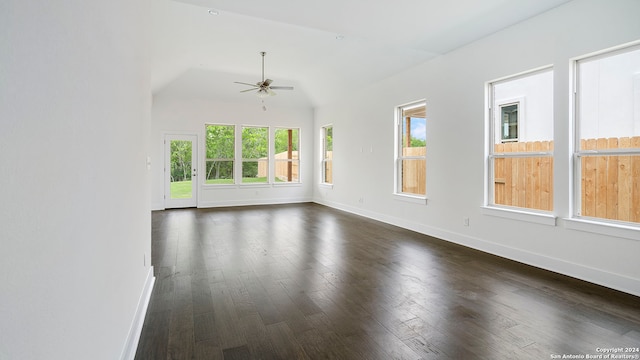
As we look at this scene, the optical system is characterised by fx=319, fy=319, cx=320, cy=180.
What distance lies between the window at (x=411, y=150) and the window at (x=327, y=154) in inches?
118

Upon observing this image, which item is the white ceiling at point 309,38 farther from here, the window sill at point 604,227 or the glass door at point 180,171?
the window sill at point 604,227

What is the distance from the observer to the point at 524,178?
13.1 ft

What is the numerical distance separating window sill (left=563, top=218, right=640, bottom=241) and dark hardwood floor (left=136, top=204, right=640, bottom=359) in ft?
1.75

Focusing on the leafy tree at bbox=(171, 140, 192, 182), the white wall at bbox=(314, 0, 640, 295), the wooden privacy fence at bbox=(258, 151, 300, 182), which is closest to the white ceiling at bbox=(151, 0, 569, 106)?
the white wall at bbox=(314, 0, 640, 295)

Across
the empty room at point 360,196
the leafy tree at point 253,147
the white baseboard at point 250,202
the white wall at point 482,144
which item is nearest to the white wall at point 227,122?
the white baseboard at point 250,202

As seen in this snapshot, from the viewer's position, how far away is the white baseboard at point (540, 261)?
2.96 metres

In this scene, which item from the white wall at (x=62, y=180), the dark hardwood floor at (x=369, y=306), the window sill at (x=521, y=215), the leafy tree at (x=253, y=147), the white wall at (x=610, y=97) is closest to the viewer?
the white wall at (x=62, y=180)

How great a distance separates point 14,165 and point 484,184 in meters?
4.65

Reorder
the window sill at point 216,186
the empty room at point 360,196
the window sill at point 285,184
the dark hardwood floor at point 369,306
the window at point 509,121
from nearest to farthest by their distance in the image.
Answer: the empty room at point 360,196
the dark hardwood floor at point 369,306
the window at point 509,121
the window sill at point 216,186
the window sill at point 285,184

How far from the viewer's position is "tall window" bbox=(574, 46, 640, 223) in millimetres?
3020

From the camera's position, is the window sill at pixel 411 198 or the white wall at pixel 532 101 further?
the window sill at pixel 411 198

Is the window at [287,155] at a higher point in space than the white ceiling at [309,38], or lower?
lower

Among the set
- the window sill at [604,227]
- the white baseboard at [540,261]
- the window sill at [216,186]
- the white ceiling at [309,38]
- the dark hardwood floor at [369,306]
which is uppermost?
the white ceiling at [309,38]

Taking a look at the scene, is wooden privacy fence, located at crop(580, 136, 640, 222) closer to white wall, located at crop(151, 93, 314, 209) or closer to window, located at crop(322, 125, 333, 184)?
window, located at crop(322, 125, 333, 184)
